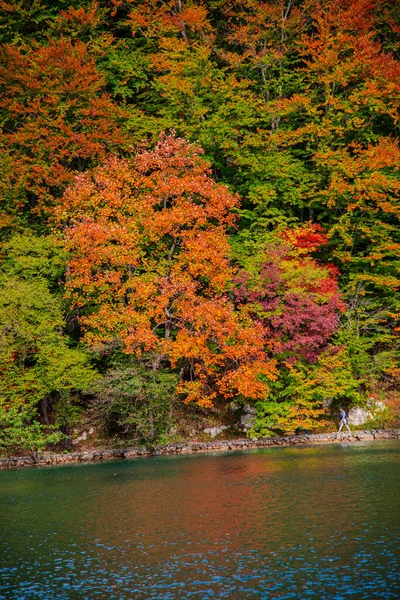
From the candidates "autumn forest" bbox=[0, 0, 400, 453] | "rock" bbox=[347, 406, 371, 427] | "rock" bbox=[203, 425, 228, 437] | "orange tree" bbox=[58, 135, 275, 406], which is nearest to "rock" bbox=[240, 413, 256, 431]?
"autumn forest" bbox=[0, 0, 400, 453]

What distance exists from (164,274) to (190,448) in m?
9.19

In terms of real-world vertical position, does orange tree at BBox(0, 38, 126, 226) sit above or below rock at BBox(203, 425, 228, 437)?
above

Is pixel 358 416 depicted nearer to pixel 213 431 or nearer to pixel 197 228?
pixel 213 431

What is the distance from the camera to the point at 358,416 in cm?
3553

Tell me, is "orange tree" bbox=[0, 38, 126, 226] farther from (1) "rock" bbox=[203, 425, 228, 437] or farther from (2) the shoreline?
(1) "rock" bbox=[203, 425, 228, 437]

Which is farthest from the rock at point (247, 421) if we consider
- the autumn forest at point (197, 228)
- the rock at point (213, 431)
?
the rock at point (213, 431)

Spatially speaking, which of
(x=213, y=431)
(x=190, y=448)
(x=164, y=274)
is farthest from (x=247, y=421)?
(x=164, y=274)

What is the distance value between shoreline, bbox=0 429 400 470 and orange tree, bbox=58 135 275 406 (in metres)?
2.32

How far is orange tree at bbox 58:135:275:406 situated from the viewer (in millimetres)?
34000

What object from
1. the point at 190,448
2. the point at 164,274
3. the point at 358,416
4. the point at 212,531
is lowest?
the point at 212,531

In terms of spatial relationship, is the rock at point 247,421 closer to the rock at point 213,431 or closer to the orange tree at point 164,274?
the rock at point 213,431

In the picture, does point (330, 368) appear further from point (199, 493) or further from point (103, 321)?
point (199, 493)

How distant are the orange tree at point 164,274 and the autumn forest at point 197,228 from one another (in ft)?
0.48

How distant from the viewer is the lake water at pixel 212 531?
1243cm
